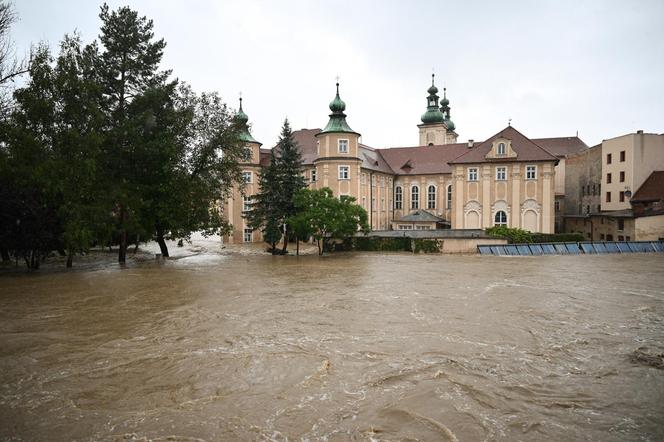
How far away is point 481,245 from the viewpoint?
31500 millimetres

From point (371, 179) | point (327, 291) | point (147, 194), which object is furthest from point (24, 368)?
point (371, 179)

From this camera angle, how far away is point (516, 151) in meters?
38.2

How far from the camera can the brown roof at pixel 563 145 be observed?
50250 millimetres

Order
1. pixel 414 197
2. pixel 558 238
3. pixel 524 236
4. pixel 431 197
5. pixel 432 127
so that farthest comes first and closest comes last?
pixel 432 127 < pixel 414 197 < pixel 431 197 < pixel 558 238 < pixel 524 236

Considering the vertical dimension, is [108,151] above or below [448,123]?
below

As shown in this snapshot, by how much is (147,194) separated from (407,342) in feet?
59.8

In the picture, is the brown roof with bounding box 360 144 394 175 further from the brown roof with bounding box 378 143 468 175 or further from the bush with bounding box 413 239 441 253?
the bush with bounding box 413 239 441 253

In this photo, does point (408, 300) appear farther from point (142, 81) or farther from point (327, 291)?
point (142, 81)

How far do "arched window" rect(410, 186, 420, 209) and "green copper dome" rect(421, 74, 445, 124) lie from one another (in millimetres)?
21290

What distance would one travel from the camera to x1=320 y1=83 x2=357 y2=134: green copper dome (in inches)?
1528

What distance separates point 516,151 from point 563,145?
1679 centimetres

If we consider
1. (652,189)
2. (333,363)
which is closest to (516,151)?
(652,189)

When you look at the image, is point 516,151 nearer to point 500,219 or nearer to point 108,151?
point 500,219

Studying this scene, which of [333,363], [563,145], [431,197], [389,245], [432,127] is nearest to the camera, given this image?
[333,363]
